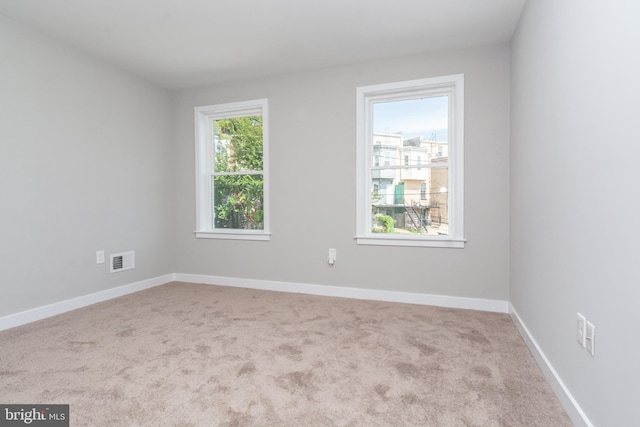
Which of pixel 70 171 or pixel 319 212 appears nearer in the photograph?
pixel 70 171

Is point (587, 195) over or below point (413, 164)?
below

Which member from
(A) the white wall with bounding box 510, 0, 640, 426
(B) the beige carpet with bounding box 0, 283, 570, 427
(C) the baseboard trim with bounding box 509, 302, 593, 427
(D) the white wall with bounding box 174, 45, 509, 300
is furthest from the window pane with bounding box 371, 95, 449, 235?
(C) the baseboard trim with bounding box 509, 302, 593, 427

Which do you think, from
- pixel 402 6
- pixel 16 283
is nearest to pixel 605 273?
pixel 402 6

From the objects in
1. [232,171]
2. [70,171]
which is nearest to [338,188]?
[232,171]

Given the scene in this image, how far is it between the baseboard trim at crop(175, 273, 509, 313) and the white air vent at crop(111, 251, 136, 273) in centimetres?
67

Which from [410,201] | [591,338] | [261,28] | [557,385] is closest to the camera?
[591,338]

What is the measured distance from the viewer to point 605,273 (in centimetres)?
122

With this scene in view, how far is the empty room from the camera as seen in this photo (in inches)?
57.6

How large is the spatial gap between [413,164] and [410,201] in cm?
38

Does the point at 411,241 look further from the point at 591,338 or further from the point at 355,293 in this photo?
the point at 591,338

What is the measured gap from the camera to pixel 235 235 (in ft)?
13.0

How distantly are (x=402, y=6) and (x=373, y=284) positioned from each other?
8.24ft

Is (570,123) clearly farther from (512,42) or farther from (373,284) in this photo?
(373,284)

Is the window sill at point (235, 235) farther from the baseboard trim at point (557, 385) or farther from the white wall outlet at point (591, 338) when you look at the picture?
the white wall outlet at point (591, 338)
